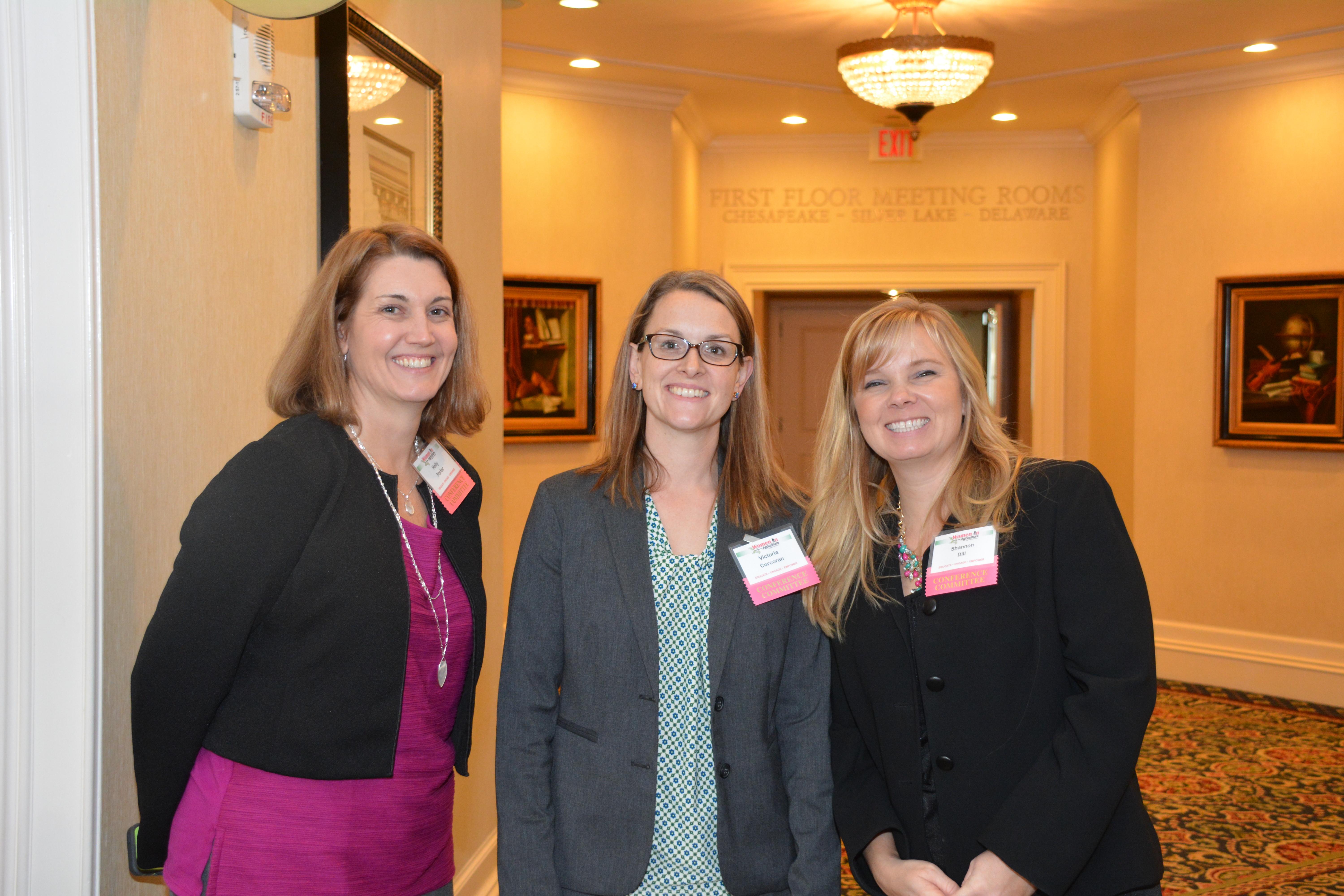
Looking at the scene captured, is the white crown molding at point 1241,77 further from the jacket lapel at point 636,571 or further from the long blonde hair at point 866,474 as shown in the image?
the jacket lapel at point 636,571

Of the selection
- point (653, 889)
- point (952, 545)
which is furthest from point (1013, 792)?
point (653, 889)

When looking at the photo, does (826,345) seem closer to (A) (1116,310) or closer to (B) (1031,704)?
(A) (1116,310)

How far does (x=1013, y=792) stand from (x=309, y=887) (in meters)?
1.15

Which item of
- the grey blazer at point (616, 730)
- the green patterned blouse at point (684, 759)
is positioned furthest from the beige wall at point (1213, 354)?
the green patterned blouse at point (684, 759)

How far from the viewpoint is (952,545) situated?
181 centimetres

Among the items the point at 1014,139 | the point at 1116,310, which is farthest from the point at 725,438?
the point at 1014,139

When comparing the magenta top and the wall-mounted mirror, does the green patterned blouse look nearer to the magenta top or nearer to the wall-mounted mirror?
the magenta top

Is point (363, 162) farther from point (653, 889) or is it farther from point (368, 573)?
point (653, 889)

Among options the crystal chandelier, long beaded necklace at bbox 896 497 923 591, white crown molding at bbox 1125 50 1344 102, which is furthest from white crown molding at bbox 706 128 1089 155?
long beaded necklace at bbox 896 497 923 591

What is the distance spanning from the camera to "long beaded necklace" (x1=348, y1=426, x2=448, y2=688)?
1.78m

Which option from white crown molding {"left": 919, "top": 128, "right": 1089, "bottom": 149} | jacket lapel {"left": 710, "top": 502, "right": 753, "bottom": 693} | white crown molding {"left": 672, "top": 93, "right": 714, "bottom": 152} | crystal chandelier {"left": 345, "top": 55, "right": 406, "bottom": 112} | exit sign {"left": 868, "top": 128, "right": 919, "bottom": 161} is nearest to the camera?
jacket lapel {"left": 710, "top": 502, "right": 753, "bottom": 693}

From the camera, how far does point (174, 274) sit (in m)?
1.75

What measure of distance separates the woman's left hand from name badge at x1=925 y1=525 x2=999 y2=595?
445mm

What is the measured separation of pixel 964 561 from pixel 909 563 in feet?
0.48
